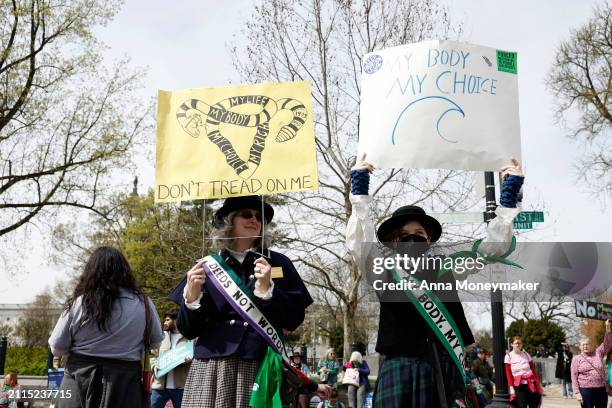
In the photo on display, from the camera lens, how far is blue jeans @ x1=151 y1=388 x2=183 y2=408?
7883mm

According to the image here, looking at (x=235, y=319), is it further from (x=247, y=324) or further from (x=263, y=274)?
(x=263, y=274)

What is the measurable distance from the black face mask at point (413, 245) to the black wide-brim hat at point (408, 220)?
11 centimetres

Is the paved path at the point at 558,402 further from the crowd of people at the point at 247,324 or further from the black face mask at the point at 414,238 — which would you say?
the black face mask at the point at 414,238

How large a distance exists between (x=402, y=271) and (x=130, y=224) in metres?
22.8

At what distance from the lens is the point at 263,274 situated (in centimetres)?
360

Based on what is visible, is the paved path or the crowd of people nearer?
the crowd of people

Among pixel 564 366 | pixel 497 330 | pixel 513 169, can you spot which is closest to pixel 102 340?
pixel 513 169

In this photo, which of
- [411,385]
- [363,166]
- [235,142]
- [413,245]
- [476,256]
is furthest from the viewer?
[235,142]

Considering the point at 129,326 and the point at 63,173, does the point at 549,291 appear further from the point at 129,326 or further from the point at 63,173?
the point at 63,173

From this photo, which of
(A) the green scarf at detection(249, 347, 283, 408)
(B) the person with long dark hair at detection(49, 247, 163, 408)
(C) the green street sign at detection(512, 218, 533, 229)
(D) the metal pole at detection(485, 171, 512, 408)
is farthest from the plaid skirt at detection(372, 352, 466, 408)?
(C) the green street sign at detection(512, 218, 533, 229)

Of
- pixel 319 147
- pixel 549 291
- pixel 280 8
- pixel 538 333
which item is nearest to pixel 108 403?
pixel 549 291

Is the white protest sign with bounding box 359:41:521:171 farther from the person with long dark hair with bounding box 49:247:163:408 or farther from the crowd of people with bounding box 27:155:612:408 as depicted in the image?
the person with long dark hair with bounding box 49:247:163:408

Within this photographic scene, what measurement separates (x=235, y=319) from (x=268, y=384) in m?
0.43

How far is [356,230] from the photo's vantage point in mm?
3709
